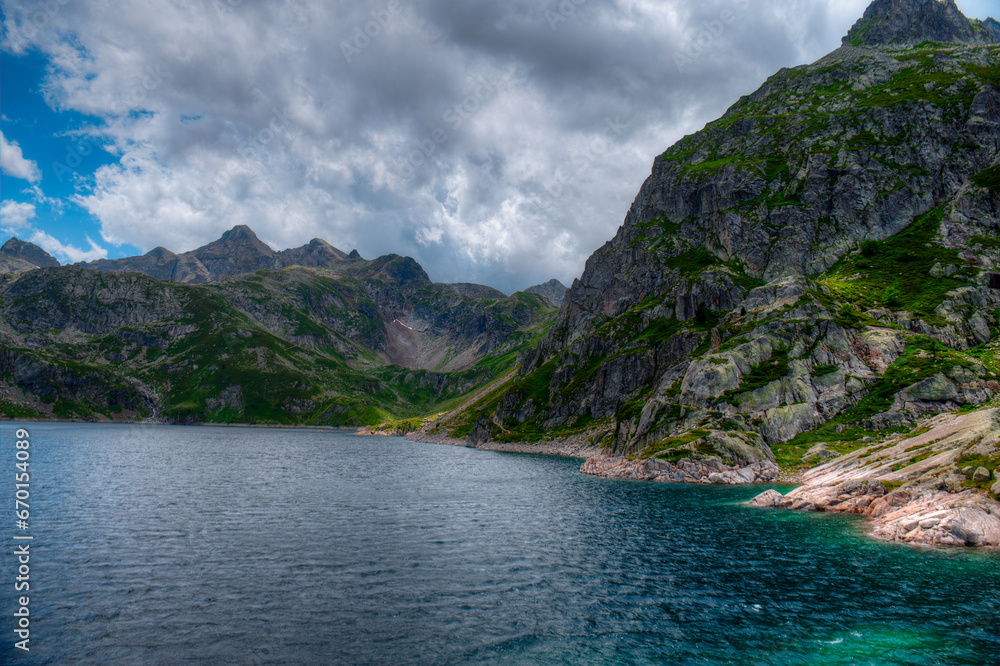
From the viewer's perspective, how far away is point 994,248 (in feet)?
456

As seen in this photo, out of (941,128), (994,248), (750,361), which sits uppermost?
(941,128)

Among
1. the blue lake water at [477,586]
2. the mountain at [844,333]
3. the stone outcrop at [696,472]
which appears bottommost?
the stone outcrop at [696,472]

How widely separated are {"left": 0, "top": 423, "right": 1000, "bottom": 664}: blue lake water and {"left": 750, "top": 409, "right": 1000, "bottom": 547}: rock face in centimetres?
429

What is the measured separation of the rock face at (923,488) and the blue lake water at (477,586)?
4.29 metres

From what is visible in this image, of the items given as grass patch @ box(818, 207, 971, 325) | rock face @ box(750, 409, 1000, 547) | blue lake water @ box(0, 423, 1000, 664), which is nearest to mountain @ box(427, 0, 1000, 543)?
grass patch @ box(818, 207, 971, 325)

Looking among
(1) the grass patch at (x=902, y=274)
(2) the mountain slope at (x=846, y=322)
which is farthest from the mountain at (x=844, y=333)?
(1) the grass patch at (x=902, y=274)

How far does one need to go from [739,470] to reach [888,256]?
12363 centimetres

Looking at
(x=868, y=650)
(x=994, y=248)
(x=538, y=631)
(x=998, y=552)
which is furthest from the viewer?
(x=994, y=248)

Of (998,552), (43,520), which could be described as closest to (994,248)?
(998,552)

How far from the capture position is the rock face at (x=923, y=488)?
147 ft

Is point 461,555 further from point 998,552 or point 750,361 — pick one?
point 750,361

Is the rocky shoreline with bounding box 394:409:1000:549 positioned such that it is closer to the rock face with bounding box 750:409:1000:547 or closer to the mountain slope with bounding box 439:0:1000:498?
the rock face with bounding box 750:409:1000:547

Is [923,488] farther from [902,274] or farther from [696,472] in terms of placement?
[902,274]

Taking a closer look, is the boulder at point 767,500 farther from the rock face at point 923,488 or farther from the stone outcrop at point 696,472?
the stone outcrop at point 696,472
